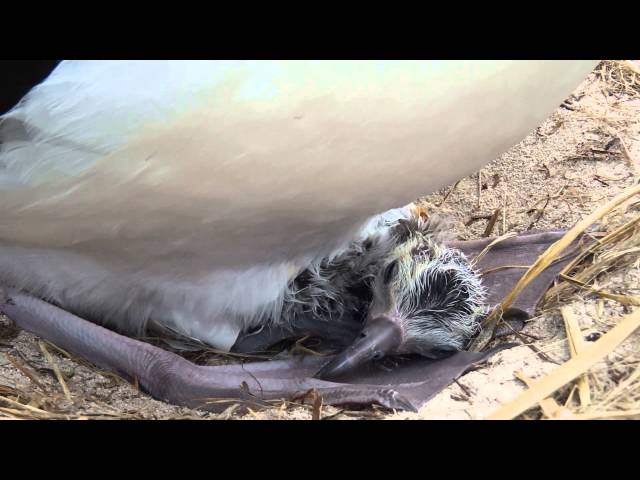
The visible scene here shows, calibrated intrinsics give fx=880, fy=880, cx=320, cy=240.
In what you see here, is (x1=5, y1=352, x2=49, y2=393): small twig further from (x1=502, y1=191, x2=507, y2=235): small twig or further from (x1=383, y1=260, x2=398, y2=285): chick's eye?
(x1=502, y1=191, x2=507, y2=235): small twig

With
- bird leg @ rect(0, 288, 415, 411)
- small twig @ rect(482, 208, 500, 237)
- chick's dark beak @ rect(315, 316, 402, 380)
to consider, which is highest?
small twig @ rect(482, 208, 500, 237)

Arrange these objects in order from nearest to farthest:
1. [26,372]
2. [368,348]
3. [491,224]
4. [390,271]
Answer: [26,372] < [368,348] < [390,271] < [491,224]

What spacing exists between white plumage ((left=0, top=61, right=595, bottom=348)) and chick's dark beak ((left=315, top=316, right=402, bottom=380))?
0.35m

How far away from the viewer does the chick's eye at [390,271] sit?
2.50m

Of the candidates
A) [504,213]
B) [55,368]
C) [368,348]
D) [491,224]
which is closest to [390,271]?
[368,348]

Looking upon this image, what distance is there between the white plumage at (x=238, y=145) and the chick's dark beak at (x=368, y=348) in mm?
347

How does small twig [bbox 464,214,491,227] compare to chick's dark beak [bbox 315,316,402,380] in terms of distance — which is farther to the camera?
small twig [bbox 464,214,491,227]

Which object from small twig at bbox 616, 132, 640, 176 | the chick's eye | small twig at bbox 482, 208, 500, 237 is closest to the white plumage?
the chick's eye

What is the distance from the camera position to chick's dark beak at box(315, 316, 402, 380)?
2.26 metres

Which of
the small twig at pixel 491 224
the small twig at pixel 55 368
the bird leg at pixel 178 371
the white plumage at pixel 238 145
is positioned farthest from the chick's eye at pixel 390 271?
the small twig at pixel 55 368

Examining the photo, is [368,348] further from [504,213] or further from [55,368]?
[504,213]

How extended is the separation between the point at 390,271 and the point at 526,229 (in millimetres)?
633

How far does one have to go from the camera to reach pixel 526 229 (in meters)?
2.90

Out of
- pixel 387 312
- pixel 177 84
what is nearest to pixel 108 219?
pixel 177 84
